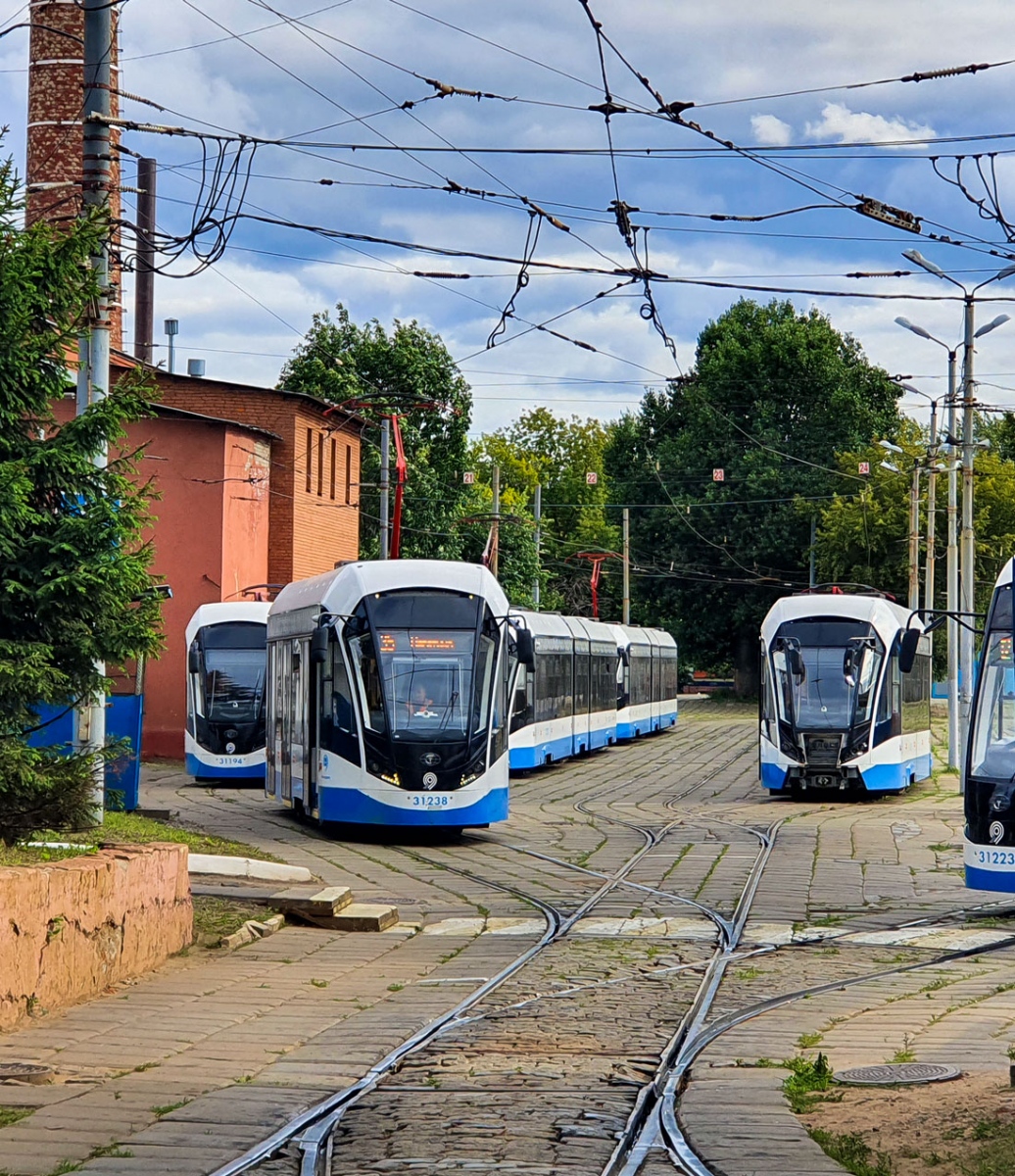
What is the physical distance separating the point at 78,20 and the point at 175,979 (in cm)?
2744

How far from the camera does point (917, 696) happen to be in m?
31.2

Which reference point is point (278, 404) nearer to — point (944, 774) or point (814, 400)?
point (944, 774)

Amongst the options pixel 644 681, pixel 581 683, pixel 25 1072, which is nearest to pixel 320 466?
pixel 581 683

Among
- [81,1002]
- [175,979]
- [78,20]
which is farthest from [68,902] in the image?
[78,20]

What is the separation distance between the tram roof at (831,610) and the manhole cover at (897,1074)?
20.2m

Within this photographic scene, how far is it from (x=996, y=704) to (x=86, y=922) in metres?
6.98

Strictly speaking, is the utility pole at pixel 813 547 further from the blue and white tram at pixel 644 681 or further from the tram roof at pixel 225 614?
the tram roof at pixel 225 614

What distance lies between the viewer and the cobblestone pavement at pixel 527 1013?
6973mm

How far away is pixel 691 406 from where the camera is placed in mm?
69875

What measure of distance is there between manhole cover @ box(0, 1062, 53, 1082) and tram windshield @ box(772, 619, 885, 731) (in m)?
21.0

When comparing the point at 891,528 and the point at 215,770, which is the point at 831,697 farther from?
the point at 891,528

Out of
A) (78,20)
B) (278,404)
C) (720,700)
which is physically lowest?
(720,700)

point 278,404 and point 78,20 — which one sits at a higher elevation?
point 78,20

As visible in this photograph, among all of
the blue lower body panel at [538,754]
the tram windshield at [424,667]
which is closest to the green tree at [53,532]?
the tram windshield at [424,667]
